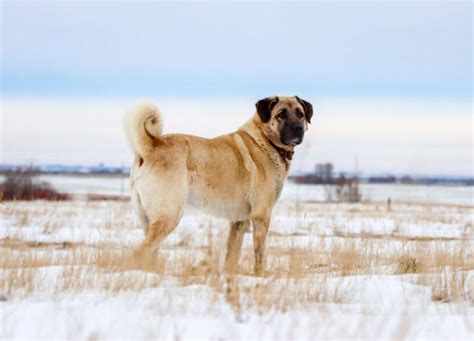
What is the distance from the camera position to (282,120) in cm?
727

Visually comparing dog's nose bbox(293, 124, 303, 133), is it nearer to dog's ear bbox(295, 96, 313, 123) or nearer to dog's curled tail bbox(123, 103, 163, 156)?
dog's ear bbox(295, 96, 313, 123)

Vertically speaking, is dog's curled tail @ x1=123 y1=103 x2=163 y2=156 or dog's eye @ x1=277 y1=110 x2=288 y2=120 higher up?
dog's eye @ x1=277 y1=110 x2=288 y2=120

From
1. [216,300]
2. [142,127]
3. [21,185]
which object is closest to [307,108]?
[142,127]

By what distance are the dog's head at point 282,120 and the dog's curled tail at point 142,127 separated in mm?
1488

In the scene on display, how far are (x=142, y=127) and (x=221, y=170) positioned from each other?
98 cm

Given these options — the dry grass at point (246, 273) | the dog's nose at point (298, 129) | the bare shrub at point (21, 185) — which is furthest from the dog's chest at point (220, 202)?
the bare shrub at point (21, 185)

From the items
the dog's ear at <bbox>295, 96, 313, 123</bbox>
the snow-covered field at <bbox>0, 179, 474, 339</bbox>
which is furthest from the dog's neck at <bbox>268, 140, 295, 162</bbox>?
the snow-covered field at <bbox>0, 179, 474, 339</bbox>

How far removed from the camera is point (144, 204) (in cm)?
618

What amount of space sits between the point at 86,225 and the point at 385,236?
216 inches

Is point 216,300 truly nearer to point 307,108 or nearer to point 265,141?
point 265,141

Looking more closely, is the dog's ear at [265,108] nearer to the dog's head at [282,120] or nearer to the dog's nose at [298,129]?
the dog's head at [282,120]

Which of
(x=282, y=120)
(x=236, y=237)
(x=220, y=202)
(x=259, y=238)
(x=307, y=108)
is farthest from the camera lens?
(x=307, y=108)

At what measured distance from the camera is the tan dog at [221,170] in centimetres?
612

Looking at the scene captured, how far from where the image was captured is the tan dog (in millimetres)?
6121
